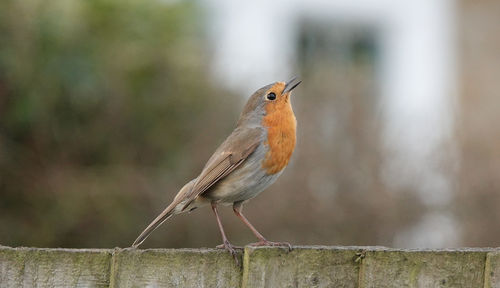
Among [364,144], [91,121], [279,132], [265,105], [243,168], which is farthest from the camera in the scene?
[364,144]

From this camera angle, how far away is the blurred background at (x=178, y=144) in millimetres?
7480

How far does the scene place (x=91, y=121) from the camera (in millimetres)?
7793

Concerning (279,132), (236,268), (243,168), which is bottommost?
(236,268)

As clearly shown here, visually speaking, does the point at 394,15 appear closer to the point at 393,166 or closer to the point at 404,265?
the point at 393,166

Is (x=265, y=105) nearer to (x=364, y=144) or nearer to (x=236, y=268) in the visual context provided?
(x=236, y=268)

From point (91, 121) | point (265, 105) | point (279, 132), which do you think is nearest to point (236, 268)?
point (279, 132)

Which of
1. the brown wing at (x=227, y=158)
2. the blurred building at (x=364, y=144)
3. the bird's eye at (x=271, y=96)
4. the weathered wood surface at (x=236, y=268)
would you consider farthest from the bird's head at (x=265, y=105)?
the blurred building at (x=364, y=144)

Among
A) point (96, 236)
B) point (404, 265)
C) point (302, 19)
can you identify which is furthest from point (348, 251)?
point (302, 19)

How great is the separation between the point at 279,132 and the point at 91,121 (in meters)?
3.54

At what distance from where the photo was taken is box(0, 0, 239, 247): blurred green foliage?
7.40 m

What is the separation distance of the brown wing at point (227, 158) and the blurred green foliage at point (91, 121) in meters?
3.18

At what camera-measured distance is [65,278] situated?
2.83 metres

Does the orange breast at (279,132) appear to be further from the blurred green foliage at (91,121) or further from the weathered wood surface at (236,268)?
the blurred green foliage at (91,121)

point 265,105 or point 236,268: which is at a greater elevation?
point 265,105
